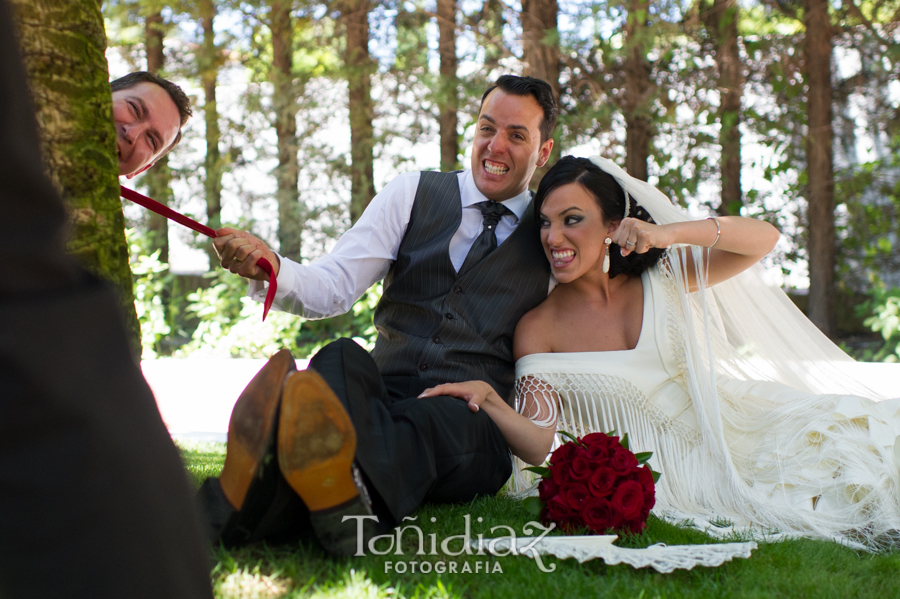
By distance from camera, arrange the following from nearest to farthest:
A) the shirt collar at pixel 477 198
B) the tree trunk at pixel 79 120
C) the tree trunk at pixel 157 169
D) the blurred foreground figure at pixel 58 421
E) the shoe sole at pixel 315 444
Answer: the blurred foreground figure at pixel 58 421 < the shoe sole at pixel 315 444 < the tree trunk at pixel 79 120 < the shirt collar at pixel 477 198 < the tree trunk at pixel 157 169

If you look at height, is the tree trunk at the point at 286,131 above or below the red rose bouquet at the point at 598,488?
above

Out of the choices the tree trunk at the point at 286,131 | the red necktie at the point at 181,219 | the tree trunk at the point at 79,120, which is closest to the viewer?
the tree trunk at the point at 79,120

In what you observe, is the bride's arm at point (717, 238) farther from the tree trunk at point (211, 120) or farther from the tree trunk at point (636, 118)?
the tree trunk at point (211, 120)

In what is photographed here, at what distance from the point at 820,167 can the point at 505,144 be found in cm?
574

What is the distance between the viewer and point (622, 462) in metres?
2.18

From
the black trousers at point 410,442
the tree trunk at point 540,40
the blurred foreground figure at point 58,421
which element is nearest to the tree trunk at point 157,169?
the tree trunk at point 540,40

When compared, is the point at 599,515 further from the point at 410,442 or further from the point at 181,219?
the point at 181,219

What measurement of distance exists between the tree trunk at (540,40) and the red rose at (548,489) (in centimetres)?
478

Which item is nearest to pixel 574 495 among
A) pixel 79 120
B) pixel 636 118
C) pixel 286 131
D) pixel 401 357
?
pixel 401 357

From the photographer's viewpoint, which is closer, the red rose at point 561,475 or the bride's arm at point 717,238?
the red rose at point 561,475

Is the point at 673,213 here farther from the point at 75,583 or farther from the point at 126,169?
the point at 75,583

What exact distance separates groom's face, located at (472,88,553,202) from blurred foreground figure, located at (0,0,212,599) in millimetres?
2971

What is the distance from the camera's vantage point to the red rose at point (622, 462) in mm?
2168

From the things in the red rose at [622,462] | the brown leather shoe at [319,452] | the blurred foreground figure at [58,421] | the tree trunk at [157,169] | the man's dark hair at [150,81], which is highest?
the tree trunk at [157,169]
